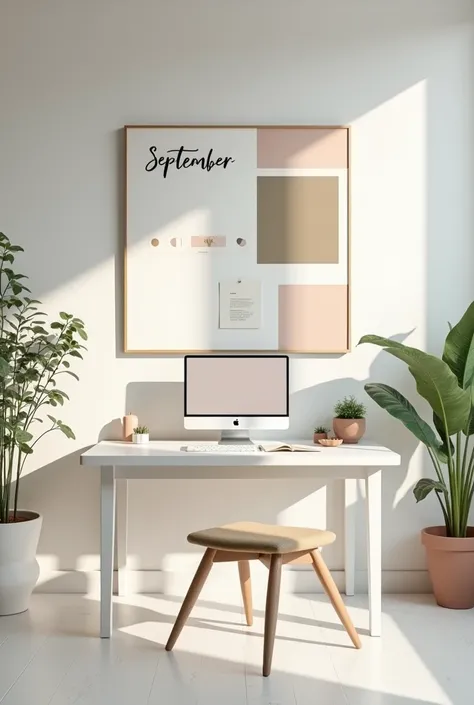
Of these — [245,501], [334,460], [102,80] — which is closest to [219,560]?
[334,460]

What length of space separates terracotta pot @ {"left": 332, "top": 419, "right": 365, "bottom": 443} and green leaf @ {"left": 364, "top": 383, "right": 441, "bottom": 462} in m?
0.13

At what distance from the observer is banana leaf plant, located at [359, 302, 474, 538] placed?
11.3ft

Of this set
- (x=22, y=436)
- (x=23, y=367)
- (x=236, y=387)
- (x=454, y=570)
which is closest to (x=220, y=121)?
(x=236, y=387)

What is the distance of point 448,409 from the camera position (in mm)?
3471

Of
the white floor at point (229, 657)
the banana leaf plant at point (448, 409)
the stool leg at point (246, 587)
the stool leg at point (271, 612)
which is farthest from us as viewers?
the banana leaf plant at point (448, 409)

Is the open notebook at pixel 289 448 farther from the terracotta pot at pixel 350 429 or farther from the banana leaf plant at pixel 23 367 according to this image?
the banana leaf plant at pixel 23 367

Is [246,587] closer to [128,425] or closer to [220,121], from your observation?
[128,425]

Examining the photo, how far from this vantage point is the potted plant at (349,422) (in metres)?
3.65

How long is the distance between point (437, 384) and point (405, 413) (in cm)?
23

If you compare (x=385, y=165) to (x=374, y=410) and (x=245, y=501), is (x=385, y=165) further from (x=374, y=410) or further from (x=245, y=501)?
(x=245, y=501)

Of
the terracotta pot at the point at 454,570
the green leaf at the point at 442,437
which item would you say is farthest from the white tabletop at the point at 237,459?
the terracotta pot at the point at 454,570

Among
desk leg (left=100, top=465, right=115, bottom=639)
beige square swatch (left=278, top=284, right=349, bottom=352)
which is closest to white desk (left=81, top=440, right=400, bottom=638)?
desk leg (left=100, top=465, right=115, bottom=639)

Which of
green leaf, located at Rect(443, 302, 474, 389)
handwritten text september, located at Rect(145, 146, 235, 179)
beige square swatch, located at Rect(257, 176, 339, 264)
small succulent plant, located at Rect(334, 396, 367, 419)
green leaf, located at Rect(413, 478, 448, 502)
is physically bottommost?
green leaf, located at Rect(413, 478, 448, 502)

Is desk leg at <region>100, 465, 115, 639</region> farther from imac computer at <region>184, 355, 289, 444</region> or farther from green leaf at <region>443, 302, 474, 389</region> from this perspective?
green leaf at <region>443, 302, 474, 389</region>
